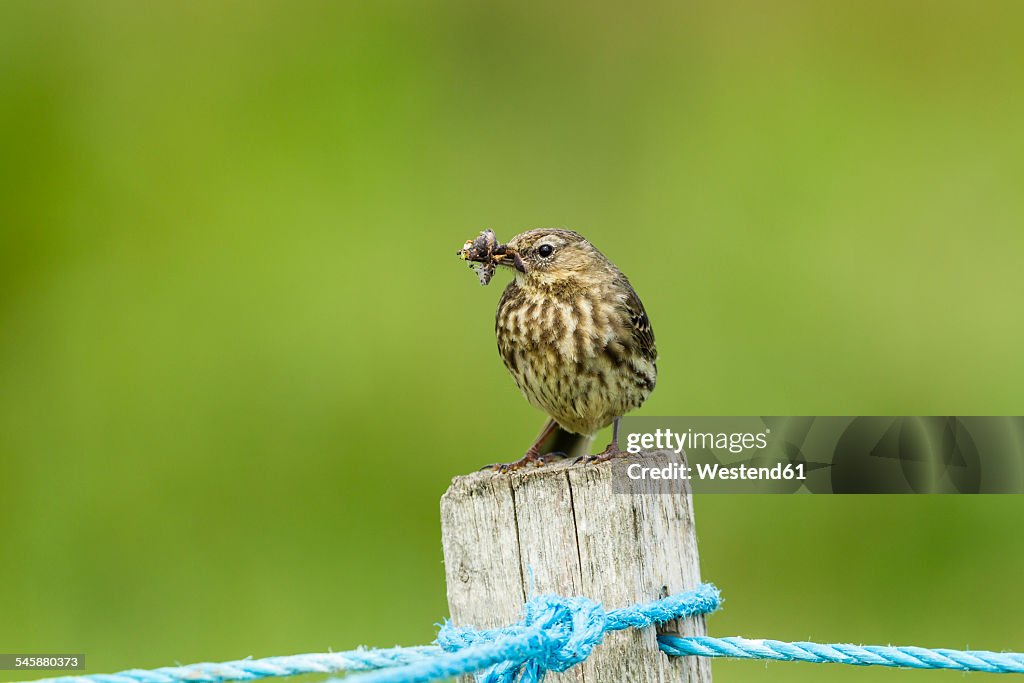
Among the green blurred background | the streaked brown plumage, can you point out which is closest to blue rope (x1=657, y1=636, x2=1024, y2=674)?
the streaked brown plumage

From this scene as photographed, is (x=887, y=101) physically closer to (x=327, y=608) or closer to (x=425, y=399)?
(x=425, y=399)

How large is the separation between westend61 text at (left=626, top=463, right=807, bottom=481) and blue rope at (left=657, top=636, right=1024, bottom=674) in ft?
1.10

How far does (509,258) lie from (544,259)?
12cm

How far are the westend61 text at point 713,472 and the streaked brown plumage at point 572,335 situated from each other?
32cm

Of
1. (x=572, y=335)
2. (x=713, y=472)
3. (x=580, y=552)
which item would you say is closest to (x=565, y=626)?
(x=580, y=552)

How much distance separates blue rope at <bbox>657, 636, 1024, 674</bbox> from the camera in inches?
98.6

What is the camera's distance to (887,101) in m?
8.68

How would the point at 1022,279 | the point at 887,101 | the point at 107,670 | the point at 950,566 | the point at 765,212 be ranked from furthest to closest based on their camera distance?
the point at 887,101 < the point at 765,212 < the point at 1022,279 < the point at 950,566 < the point at 107,670

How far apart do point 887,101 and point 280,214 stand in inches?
158

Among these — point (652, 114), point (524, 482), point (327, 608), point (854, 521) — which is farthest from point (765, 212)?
point (524, 482)

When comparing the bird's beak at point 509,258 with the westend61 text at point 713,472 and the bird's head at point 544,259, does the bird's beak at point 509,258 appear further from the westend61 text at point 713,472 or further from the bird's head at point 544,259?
the westend61 text at point 713,472

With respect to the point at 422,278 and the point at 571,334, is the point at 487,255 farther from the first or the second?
the point at 422,278

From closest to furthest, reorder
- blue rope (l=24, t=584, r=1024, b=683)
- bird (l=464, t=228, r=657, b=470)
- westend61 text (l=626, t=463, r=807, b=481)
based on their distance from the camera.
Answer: blue rope (l=24, t=584, r=1024, b=683)
westend61 text (l=626, t=463, r=807, b=481)
bird (l=464, t=228, r=657, b=470)

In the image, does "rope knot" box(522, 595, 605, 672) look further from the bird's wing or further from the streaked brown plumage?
the bird's wing
